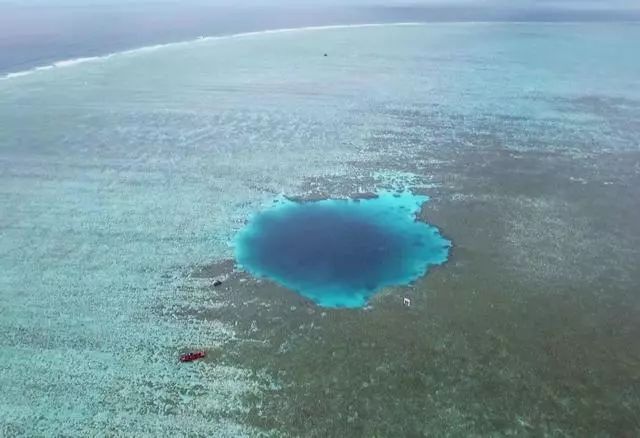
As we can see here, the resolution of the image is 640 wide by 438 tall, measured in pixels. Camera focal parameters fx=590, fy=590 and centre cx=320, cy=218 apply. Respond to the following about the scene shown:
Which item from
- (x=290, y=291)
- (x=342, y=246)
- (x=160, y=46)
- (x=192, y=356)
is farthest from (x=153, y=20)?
(x=192, y=356)

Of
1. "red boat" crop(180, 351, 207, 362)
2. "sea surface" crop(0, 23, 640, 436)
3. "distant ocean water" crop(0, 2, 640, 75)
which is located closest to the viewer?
"sea surface" crop(0, 23, 640, 436)

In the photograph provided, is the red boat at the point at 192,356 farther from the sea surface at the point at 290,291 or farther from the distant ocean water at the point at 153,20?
the distant ocean water at the point at 153,20

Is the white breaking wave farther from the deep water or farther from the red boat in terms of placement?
the red boat

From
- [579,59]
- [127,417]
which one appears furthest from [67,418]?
[579,59]

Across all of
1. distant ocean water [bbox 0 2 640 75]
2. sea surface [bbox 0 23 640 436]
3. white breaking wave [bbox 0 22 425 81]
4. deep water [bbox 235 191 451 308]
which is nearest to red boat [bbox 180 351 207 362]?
sea surface [bbox 0 23 640 436]

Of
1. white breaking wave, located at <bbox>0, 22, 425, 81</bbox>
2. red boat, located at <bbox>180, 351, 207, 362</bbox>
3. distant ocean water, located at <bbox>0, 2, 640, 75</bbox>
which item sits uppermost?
distant ocean water, located at <bbox>0, 2, 640, 75</bbox>

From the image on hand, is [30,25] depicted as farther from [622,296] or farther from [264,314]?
[622,296]

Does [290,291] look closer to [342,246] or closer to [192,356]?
[342,246]
